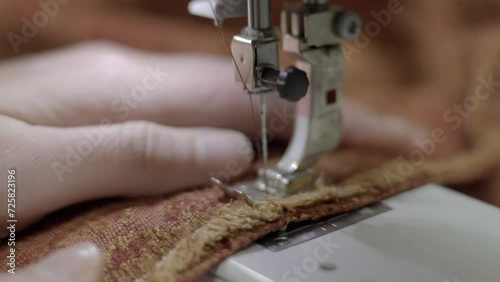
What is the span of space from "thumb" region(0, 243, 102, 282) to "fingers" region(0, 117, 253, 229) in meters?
0.16

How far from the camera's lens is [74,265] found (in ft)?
2.58

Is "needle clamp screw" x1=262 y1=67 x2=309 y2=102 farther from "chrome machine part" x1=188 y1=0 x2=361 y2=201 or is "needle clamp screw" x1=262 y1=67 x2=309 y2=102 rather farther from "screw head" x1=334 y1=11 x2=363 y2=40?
"screw head" x1=334 y1=11 x2=363 y2=40

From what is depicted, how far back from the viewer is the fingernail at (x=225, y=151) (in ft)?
3.51

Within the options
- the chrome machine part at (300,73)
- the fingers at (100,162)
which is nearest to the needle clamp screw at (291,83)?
the chrome machine part at (300,73)

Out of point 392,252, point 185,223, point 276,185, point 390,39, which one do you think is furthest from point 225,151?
point 390,39

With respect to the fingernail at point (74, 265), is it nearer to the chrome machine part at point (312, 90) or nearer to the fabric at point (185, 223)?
the fabric at point (185, 223)

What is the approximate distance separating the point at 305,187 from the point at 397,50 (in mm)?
551

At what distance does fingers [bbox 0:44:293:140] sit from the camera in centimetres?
105

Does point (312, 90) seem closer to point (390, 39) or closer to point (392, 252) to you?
point (392, 252)

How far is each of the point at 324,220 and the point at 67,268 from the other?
35 centimetres

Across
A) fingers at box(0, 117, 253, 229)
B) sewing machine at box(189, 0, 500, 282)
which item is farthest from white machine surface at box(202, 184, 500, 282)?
fingers at box(0, 117, 253, 229)

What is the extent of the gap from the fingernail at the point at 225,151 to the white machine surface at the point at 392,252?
0.22 metres

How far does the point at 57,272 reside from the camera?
782 mm

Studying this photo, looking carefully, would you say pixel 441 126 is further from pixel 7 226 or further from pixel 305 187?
pixel 7 226
